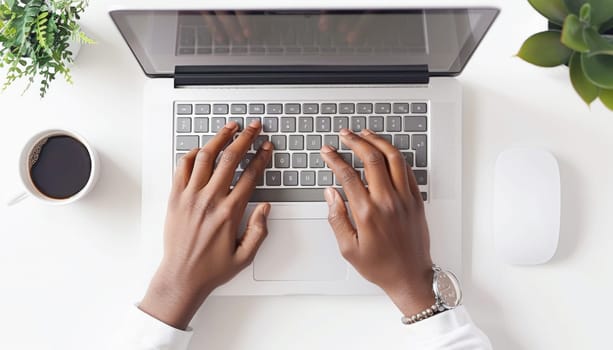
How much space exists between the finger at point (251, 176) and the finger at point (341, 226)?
102 millimetres

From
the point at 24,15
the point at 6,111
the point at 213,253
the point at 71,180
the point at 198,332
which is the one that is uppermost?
the point at 24,15

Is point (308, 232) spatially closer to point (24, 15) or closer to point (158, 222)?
point (158, 222)

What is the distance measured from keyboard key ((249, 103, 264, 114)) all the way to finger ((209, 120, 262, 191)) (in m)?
0.04

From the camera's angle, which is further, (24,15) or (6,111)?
(6,111)

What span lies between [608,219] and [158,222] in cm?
68

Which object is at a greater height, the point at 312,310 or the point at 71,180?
the point at 71,180

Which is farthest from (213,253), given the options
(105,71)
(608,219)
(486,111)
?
(608,219)

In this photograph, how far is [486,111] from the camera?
774 mm

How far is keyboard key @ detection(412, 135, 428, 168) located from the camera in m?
0.73

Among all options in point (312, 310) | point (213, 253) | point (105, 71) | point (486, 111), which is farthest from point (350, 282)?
point (105, 71)

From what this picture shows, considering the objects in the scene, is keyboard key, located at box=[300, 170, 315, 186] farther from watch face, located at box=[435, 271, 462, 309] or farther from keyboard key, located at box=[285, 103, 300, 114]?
watch face, located at box=[435, 271, 462, 309]

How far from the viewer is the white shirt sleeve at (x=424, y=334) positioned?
686 millimetres

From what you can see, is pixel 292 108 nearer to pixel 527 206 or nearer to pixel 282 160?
pixel 282 160

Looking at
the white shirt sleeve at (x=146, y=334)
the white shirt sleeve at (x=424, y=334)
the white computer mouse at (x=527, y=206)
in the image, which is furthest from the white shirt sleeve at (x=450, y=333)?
the white shirt sleeve at (x=146, y=334)
